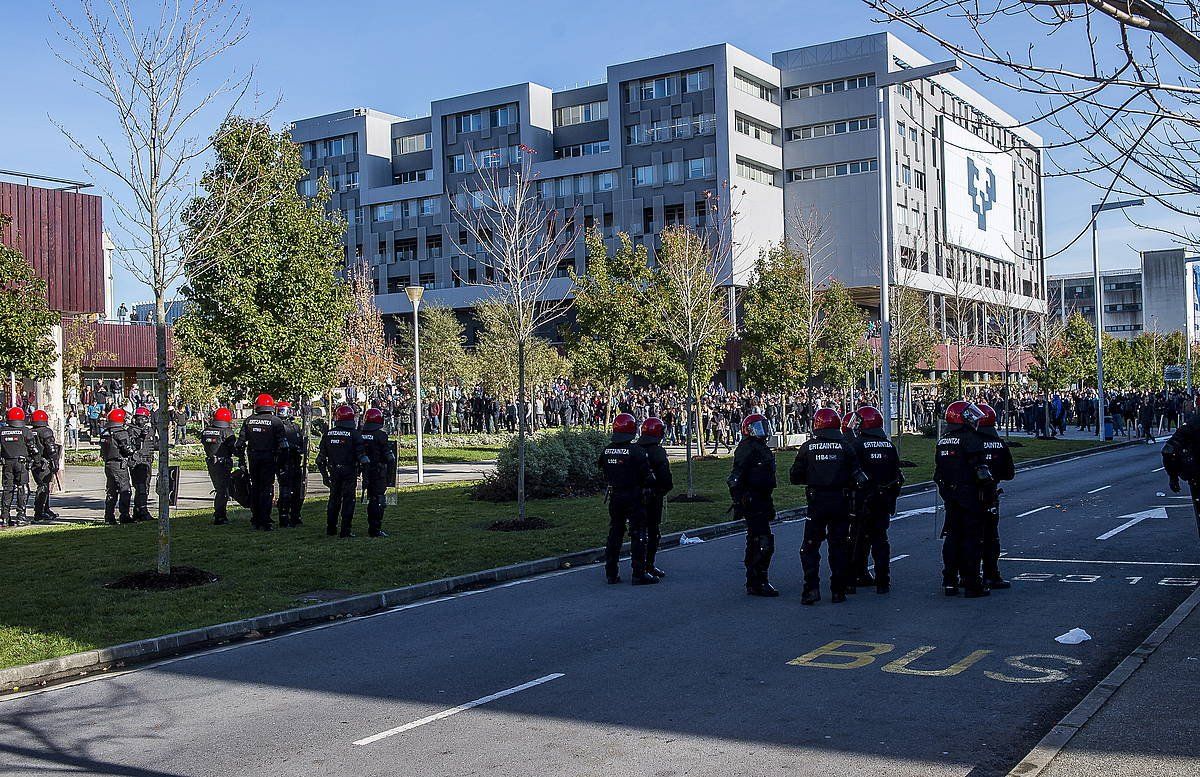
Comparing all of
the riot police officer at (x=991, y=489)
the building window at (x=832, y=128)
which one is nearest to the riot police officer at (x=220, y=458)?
the riot police officer at (x=991, y=489)

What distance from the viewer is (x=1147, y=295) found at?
115188 mm

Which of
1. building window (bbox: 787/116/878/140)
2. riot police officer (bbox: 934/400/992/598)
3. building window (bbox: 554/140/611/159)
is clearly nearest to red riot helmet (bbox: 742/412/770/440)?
riot police officer (bbox: 934/400/992/598)

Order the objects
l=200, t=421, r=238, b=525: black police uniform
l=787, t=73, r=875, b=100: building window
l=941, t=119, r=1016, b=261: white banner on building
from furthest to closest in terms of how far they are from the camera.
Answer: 1. l=941, t=119, r=1016, b=261: white banner on building
2. l=787, t=73, r=875, b=100: building window
3. l=200, t=421, r=238, b=525: black police uniform

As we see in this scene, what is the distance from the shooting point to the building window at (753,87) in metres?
66.5

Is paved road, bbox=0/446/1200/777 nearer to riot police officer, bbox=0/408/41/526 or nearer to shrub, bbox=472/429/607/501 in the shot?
shrub, bbox=472/429/607/501

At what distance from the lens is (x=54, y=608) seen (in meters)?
10.7

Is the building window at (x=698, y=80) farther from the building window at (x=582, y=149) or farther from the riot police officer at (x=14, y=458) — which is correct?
the riot police officer at (x=14, y=458)

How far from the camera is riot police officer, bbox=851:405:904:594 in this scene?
1091 cm

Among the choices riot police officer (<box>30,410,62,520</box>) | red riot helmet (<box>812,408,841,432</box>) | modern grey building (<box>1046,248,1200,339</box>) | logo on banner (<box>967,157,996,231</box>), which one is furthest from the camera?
modern grey building (<box>1046,248,1200,339</box>)

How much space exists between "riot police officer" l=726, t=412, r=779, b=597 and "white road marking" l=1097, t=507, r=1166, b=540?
6.23m

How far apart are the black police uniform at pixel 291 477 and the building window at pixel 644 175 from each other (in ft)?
173

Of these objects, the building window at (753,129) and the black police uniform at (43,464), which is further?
the building window at (753,129)

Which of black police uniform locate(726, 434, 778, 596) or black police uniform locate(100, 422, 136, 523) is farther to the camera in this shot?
black police uniform locate(100, 422, 136, 523)

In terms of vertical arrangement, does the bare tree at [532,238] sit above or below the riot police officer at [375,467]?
above
